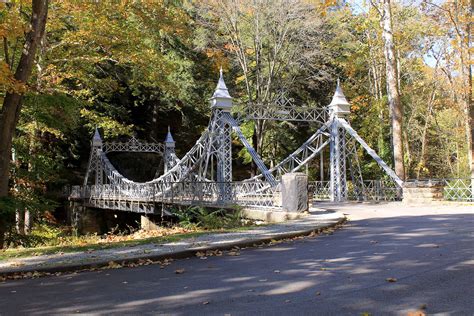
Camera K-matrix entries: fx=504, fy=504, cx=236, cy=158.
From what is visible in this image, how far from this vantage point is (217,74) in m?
36.0

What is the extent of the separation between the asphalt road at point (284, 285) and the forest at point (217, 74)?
499cm

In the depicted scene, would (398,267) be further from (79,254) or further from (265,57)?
(265,57)

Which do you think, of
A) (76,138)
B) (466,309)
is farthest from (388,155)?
(466,309)

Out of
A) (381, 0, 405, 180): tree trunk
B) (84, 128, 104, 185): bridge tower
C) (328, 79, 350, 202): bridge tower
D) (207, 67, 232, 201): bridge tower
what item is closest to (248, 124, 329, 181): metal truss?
(328, 79, 350, 202): bridge tower

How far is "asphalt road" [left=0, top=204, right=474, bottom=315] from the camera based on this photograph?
Answer: 457 centimetres

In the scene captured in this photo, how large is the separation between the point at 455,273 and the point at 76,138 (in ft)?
103

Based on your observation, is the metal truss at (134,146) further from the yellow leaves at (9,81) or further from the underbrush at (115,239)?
the yellow leaves at (9,81)

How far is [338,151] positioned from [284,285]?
17.3 meters

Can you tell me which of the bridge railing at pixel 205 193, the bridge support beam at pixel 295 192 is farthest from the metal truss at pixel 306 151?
the bridge support beam at pixel 295 192

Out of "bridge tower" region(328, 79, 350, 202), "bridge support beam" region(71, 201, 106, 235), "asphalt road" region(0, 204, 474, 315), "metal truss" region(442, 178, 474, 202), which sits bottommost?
"bridge support beam" region(71, 201, 106, 235)

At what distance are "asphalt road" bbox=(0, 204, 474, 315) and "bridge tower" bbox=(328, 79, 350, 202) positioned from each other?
13806 millimetres

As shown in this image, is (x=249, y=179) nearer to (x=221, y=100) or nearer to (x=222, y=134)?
(x=222, y=134)

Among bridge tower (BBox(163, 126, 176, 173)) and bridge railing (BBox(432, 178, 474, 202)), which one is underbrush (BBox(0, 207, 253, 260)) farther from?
bridge tower (BBox(163, 126, 176, 173))

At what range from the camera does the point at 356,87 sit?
34.6 meters
